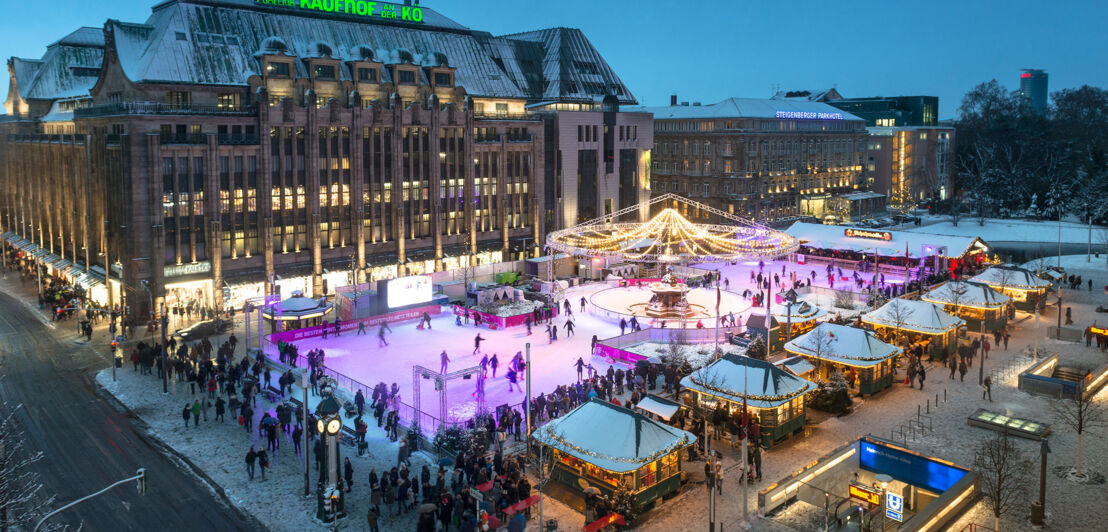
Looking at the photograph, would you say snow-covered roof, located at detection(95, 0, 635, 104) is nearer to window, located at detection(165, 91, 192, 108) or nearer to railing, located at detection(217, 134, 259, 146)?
window, located at detection(165, 91, 192, 108)

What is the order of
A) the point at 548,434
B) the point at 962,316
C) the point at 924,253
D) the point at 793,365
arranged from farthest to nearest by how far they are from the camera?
1. the point at 924,253
2. the point at 962,316
3. the point at 793,365
4. the point at 548,434

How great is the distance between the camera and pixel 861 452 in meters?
31.2

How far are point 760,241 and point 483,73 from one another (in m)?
32.4

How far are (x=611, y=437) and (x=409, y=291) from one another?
100ft

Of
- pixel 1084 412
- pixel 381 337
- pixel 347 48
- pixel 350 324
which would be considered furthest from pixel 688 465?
pixel 347 48

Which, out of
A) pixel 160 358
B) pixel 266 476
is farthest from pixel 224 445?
pixel 160 358

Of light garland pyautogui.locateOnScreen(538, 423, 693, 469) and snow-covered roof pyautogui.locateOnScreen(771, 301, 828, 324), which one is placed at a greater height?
snow-covered roof pyautogui.locateOnScreen(771, 301, 828, 324)

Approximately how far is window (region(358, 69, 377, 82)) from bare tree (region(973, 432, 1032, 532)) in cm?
5273

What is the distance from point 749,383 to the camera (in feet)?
113

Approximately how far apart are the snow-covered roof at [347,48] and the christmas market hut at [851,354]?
A: 4333 cm

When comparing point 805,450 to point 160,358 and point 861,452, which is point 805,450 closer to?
point 861,452

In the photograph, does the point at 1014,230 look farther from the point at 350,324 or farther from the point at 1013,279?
the point at 350,324

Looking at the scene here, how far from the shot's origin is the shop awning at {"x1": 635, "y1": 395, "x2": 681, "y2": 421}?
109 feet

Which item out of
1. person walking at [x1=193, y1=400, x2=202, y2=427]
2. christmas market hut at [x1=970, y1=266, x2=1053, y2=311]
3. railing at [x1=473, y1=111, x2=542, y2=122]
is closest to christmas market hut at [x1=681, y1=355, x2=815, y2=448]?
person walking at [x1=193, y1=400, x2=202, y2=427]
